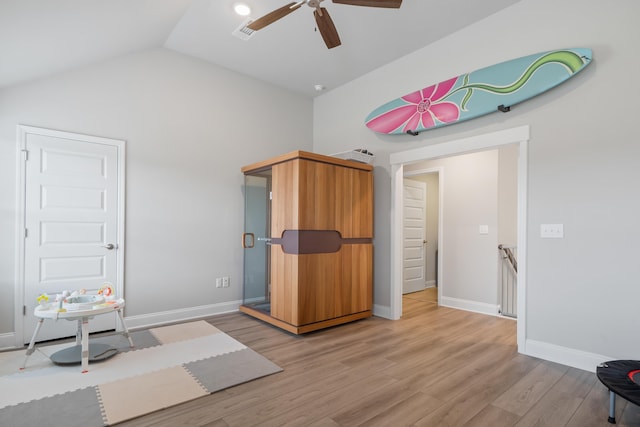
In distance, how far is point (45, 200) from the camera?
3.32 m

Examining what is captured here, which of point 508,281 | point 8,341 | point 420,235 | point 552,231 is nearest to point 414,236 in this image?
point 420,235

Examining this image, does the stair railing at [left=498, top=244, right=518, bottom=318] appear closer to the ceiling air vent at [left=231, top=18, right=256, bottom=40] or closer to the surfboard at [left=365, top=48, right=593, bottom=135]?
the surfboard at [left=365, top=48, right=593, bottom=135]

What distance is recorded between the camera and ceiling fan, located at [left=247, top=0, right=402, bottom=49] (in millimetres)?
2441

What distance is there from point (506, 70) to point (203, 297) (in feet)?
14.5

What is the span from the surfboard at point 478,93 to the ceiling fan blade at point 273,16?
2.03m

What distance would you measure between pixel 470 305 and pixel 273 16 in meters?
4.56

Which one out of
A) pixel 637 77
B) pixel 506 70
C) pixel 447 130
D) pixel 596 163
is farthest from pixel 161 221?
pixel 637 77

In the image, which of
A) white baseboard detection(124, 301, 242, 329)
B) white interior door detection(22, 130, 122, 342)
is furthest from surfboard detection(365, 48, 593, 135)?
white interior door detection(22, 130, 122, 342)

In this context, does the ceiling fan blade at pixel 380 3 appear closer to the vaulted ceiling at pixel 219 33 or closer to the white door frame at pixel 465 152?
the vaulted ceiling at pixel 219 33

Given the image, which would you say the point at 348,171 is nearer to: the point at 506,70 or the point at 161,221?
the point at 506,70

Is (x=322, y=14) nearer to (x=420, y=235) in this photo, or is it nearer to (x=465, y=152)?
(x=465, y=152)

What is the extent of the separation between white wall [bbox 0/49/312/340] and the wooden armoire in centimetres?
44

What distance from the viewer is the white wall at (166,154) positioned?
10.8 feet

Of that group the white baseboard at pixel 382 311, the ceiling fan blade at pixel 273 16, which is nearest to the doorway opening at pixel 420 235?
the white baseboard at pixel 382 311
